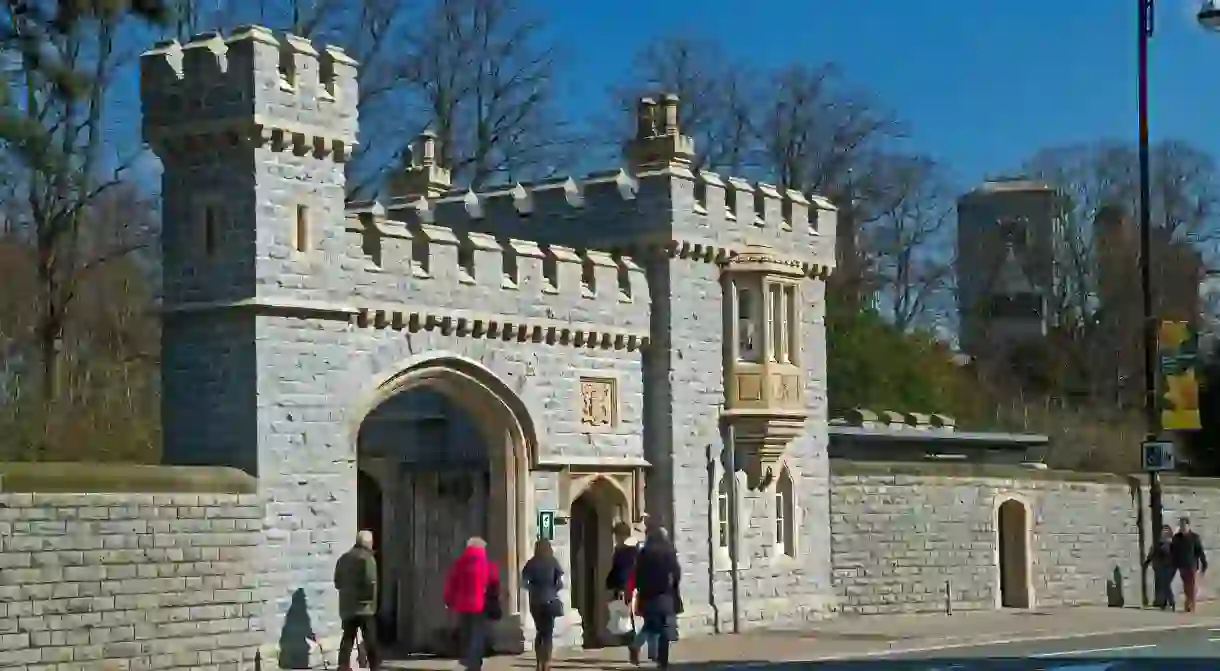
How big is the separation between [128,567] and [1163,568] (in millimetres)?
19581

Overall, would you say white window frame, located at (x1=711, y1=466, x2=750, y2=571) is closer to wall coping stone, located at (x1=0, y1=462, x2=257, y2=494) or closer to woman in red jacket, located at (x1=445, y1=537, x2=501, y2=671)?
woman in red jacket, located at (x1=445, y1=537, x2=501, y2=671)

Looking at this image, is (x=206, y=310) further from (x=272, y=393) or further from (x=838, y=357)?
(x=838, y=357)

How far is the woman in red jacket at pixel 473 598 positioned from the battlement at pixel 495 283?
2724mm

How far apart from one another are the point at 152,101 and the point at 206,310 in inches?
86.9

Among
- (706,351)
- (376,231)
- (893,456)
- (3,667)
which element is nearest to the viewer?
(3,667)

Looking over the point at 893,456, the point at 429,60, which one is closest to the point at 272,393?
the point at 893,456

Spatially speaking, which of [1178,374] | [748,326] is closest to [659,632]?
[748,326]

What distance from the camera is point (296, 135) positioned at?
63.1 feet

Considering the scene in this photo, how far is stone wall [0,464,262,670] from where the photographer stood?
1645 cm

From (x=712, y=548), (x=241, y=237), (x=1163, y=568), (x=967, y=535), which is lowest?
(x=1163, y=568)

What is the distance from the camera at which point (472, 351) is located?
69.8 ft

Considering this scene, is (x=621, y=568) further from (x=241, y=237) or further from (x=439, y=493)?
(x=241, y=237)

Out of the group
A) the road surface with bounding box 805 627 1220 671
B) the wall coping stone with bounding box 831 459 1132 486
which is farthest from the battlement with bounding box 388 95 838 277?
the road surface with bounding box 805 627 1220 671

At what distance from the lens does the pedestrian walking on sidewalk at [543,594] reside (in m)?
19.1
